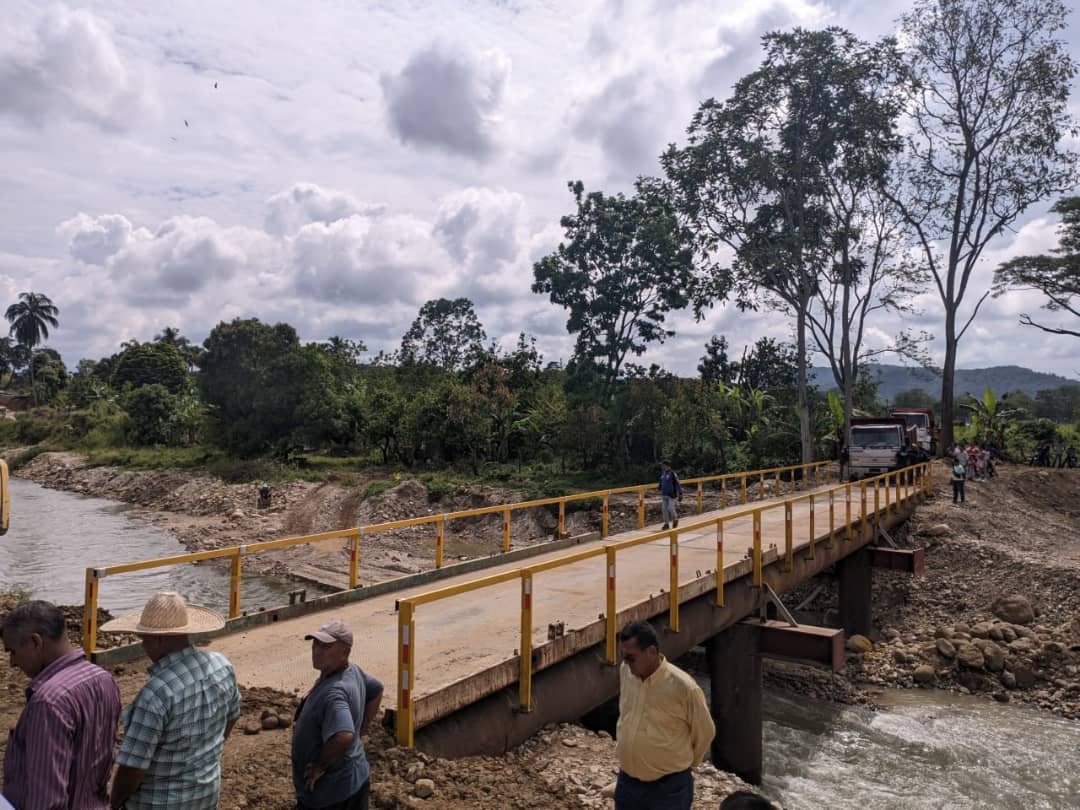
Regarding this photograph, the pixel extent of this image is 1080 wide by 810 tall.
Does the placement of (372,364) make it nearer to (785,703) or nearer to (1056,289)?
(1056,289)

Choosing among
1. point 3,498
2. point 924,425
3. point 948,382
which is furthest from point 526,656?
point 948,382

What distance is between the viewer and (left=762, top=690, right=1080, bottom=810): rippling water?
1016 cm

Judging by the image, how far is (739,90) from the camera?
96.8ft

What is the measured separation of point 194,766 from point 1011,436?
125ft

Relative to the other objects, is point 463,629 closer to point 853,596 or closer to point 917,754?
point 917,754

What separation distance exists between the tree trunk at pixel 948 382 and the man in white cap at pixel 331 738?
32.9 meters

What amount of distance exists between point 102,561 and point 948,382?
106ft

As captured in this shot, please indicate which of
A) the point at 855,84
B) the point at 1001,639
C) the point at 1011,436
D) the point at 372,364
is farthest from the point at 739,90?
the point at 372,364

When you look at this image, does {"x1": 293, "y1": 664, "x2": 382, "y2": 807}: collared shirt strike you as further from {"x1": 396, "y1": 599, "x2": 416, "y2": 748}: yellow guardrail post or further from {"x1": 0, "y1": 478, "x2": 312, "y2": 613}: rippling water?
{"x1": 0, "y1": 478, "x2": 312, "y2": 613}: rippling water

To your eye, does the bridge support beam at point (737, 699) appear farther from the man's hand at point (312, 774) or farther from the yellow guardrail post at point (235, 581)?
the man's hand at point (312, 774)

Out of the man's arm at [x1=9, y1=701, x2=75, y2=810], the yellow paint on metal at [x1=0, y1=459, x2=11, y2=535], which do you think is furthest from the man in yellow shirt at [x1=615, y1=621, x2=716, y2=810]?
→ the yellow paint on metal at [x1=0, y1=459, x2=11, y2=535]

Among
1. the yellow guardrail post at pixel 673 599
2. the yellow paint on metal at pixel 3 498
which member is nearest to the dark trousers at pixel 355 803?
the yellow guardrail post at pixel 673 599

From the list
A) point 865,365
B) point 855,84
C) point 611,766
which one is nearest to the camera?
point 611,766

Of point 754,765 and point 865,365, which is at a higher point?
point 865,365
